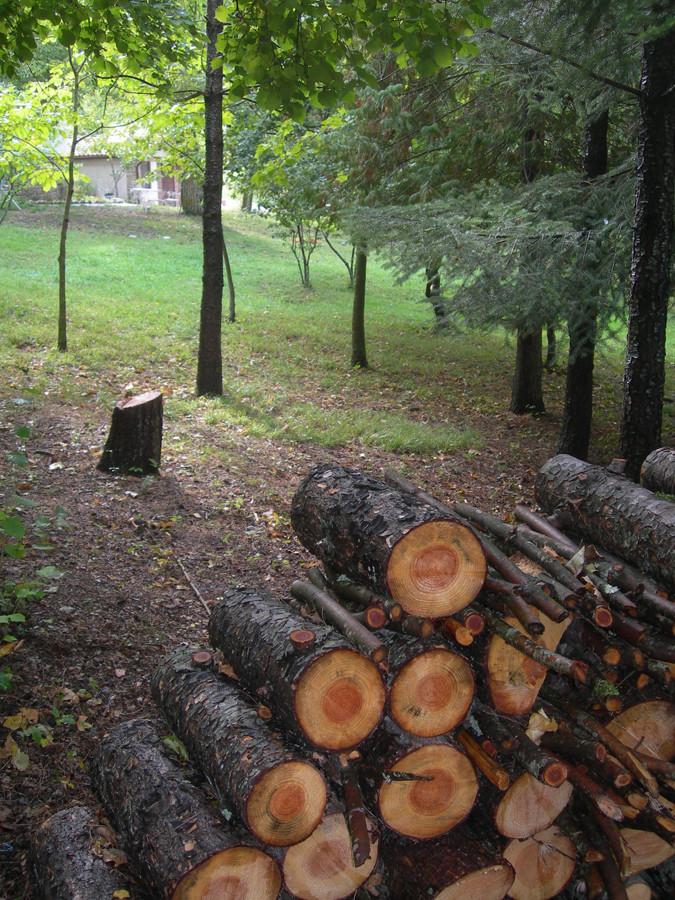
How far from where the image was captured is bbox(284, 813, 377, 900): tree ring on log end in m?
2.62

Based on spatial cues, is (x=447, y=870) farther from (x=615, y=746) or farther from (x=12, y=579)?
(x=12, y=579)

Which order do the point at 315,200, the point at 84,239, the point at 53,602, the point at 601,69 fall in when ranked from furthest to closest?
the point at 84,239, the point at 315,200, the point at 601,69, the point at 53,602

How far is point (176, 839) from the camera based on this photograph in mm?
2434

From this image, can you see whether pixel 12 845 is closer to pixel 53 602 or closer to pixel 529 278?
pixel 53 602

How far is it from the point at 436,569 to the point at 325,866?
4.30 feet

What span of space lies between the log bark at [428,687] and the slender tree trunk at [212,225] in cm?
731

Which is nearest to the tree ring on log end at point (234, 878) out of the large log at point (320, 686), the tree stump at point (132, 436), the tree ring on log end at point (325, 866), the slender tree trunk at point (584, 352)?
the tree ring on log end at point (325, 866)

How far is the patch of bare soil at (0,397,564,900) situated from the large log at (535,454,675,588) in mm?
2162

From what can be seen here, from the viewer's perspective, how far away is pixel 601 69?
20.8 feet

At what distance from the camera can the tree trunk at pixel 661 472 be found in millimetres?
4824

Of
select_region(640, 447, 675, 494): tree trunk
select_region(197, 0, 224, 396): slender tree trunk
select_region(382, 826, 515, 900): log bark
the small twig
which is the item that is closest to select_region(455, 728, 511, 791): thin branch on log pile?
select_region(382, 826, 515, 900): log bark

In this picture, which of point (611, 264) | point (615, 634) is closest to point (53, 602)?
point (615, 634)

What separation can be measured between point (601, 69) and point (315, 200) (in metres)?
5.29

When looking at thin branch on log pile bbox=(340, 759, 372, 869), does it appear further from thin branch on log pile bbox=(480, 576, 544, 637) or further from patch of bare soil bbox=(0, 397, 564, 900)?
thin branch on log pile bbox=(480, 576, 544, 637)
